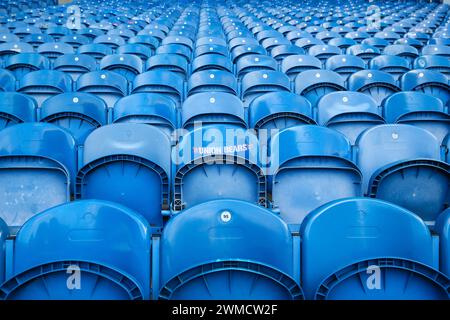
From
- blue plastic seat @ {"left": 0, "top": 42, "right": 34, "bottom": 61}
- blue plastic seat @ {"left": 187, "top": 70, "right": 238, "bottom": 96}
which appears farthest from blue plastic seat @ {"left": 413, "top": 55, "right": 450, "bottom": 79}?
blue plastic seat @ {"left": 0, "top": 42, "right": 34, "bottom": 61}

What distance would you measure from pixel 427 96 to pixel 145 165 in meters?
2.47

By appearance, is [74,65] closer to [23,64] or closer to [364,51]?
[23,64]

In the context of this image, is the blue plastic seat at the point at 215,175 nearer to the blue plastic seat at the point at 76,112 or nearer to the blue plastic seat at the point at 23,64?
the blue plastic seat at the point at 76,112

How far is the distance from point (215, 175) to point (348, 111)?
1447 mm

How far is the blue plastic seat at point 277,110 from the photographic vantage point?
3.36 meters

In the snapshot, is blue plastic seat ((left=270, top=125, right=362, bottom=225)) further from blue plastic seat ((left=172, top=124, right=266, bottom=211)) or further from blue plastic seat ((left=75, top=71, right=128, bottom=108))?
blue plastic seat ((left=75, top=71, right=128, bottom=108))

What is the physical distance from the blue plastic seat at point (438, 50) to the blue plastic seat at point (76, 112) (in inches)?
175

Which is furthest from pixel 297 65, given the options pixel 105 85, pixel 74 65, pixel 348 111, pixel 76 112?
pixel 76 112

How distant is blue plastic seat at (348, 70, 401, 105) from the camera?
14.3 feet

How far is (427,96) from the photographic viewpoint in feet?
12.6

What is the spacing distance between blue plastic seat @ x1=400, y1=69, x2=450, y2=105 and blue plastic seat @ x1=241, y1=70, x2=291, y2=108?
117 cm

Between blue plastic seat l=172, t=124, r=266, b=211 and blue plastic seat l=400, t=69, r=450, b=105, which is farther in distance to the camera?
blue plastic seat l=400, t=69, r=450, b=105

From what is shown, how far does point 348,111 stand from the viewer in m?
3.56

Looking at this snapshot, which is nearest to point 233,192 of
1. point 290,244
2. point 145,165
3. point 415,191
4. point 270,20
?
point 145,165
